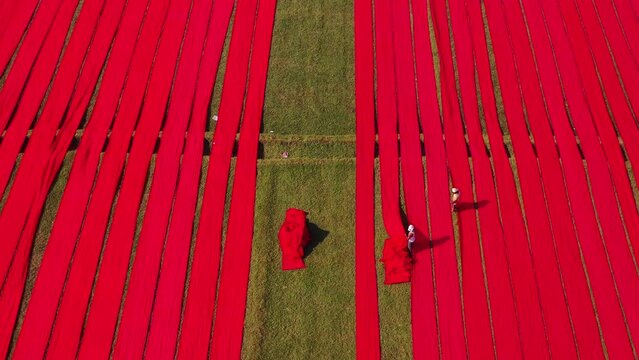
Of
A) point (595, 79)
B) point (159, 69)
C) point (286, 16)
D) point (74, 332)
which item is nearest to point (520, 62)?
point (595, 79)

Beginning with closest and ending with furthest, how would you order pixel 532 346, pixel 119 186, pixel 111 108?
pixel 532 346 → pixel 119 186 → pixel 111 108

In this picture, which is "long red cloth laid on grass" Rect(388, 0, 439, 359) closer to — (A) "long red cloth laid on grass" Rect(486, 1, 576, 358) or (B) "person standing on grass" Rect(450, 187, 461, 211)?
(B) "person standing on grass" Rect(450, 187, 461, 211)

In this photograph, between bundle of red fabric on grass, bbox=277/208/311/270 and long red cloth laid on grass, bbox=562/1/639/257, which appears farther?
long red cloth laid on grass, bbox=562/1/639/257

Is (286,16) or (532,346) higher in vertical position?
(286,16)

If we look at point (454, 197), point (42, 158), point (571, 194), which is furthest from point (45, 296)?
point (571, 194)

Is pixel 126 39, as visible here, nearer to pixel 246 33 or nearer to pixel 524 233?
pixel 246 33

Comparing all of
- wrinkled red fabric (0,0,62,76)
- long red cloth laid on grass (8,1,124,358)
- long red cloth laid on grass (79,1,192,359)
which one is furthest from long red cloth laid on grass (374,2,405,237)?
wrinkled red fabric (0,0,62,76)

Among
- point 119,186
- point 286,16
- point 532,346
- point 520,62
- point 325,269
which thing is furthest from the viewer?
Result: point 286,16
